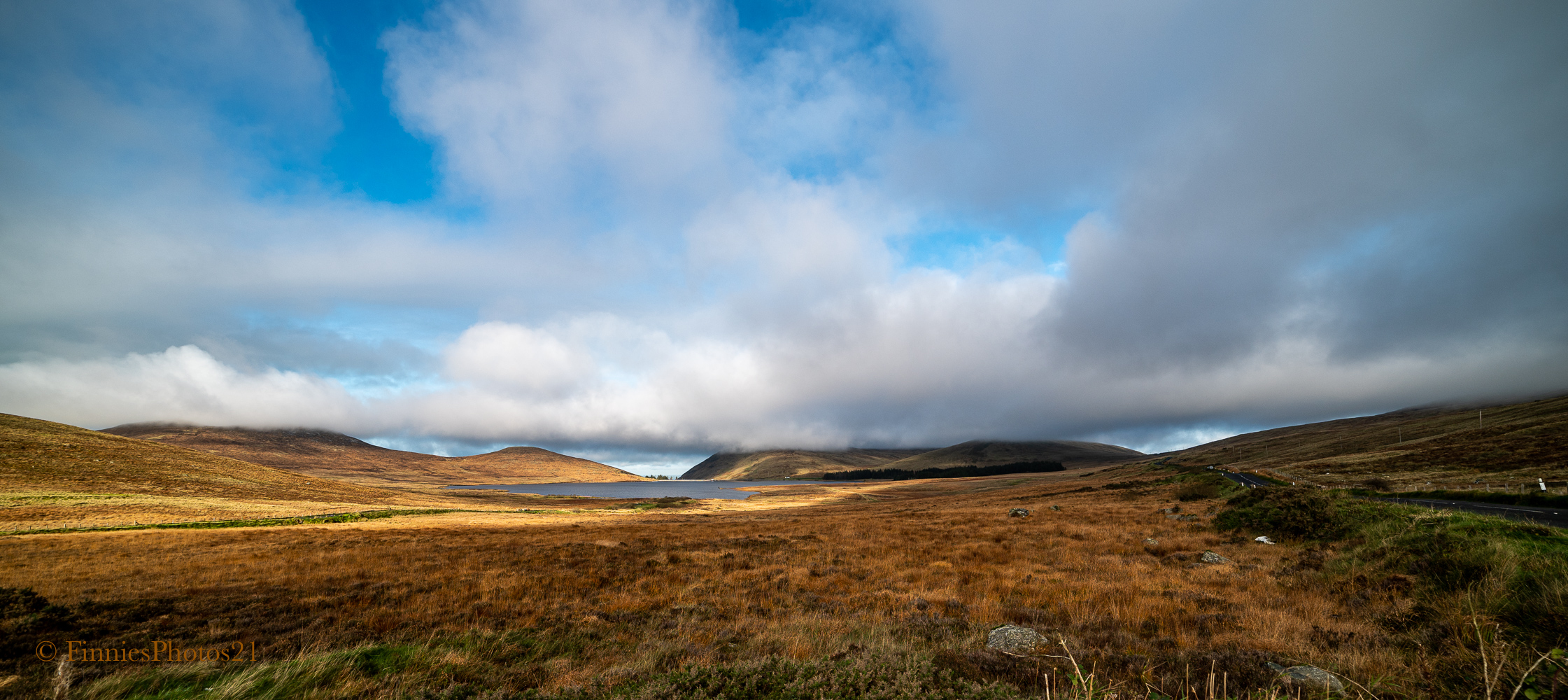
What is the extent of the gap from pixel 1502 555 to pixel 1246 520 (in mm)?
15203

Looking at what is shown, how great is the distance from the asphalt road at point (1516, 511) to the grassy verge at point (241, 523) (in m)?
68.1

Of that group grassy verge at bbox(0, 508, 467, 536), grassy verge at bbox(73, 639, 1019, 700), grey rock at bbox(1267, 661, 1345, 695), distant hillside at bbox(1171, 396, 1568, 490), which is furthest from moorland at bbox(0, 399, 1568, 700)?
distant hillside at bbox(1171, 396, 1568, 490)

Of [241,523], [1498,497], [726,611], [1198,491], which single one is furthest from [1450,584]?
[241,523]

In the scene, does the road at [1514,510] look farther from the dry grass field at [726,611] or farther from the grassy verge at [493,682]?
the grassy verge at [493,682]

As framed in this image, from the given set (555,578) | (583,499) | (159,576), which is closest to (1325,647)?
(555,578)

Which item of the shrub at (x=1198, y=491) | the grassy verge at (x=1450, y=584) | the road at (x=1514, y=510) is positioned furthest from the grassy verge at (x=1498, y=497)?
the grassy verge at (x=1450, y=584)

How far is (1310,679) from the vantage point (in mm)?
6406

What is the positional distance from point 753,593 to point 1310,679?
39.5 feet

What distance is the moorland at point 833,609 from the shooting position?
6562 mm

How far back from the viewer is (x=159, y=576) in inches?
710

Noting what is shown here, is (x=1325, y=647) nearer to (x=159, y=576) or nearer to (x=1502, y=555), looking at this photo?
(x=1502, y=555)

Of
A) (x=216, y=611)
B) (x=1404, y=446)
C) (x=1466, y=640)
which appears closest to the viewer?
(x=1466, y=640)

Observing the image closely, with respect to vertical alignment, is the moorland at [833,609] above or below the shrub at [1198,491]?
above

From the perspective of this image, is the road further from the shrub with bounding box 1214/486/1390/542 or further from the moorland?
the moorland
